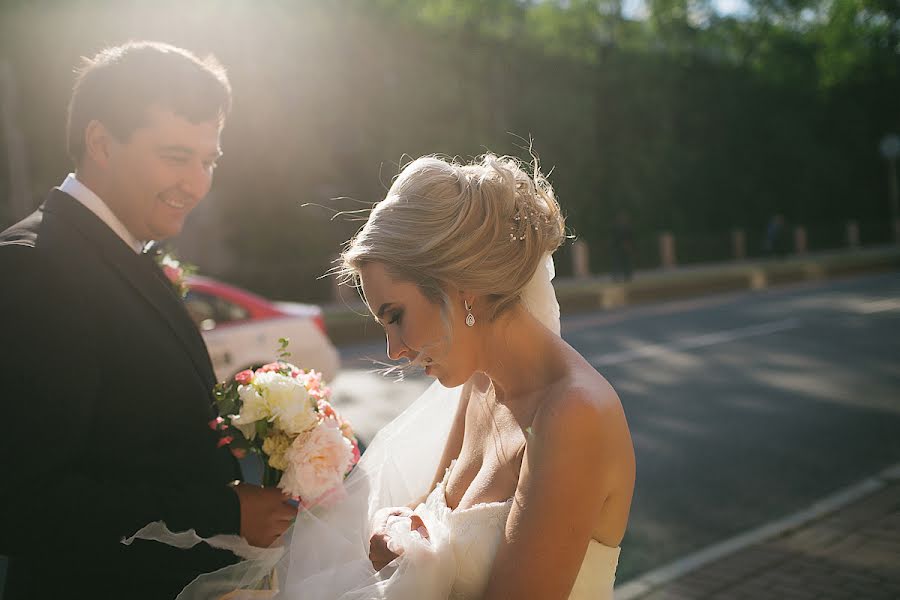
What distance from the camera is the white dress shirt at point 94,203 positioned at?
2.19 meters

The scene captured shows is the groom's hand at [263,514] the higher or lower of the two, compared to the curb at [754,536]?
higher

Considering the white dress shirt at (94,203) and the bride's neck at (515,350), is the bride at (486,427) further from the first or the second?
the white dress shirt at (94,203)

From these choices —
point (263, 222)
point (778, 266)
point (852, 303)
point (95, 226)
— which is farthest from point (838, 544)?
point (778, 266)

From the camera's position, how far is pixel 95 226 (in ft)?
7.02

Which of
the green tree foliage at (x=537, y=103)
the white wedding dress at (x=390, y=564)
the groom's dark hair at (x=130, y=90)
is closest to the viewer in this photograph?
the white wedding dress at (x=390, y=564)

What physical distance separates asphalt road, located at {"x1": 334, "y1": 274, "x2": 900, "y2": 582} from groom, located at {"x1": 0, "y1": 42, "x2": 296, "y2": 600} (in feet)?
10.8

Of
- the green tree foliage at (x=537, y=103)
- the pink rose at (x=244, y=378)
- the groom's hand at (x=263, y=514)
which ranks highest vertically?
the green tree foliage at (x=537, y=103)

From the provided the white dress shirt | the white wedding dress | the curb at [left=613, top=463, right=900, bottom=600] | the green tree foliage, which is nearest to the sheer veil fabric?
the white wedding dress

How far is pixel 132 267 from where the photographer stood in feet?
7.09

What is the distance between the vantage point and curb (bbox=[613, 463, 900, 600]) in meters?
4.54

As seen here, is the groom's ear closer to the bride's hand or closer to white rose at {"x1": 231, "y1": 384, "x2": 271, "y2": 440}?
white rose at {"x1": 231, "y1": 384, "x2": 271, "y2": 440}

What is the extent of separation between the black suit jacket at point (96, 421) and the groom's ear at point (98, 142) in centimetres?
13

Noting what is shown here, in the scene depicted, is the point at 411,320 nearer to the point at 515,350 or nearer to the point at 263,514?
the point at 515,350

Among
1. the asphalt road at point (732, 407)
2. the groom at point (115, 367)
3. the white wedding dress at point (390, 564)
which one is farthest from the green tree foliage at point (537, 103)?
the white wedding dress at point (390, 564)
